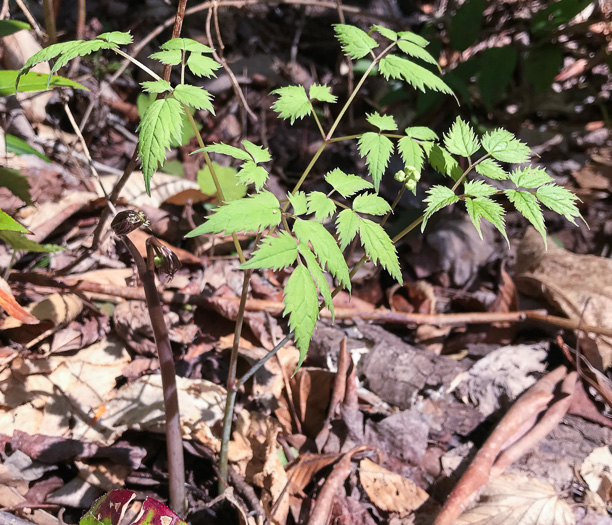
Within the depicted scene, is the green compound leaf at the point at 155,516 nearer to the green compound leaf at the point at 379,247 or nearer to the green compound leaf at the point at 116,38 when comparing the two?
the green compound leaf at the point at 379,247

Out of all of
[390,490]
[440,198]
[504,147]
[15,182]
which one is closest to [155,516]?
[390,490]

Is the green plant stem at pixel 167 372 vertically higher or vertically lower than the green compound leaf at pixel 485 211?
lower

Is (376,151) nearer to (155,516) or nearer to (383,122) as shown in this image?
(383,122)

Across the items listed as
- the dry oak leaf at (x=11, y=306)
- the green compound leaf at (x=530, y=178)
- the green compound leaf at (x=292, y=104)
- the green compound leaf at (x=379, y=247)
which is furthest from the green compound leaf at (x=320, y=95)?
the dry oak leaf at (x=11, y=306)

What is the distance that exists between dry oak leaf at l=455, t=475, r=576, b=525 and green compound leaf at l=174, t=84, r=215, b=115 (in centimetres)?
135

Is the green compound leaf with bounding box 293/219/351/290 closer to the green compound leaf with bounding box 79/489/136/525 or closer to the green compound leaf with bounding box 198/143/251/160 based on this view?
the green compound leaf with bounding box 198/143/251/160

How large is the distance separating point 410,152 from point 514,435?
1137mm

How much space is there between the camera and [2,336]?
5.62 feet

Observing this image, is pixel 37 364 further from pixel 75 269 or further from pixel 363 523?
pixel 363 523

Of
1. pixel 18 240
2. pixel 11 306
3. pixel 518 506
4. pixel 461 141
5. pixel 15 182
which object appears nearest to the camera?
pixel 461 141

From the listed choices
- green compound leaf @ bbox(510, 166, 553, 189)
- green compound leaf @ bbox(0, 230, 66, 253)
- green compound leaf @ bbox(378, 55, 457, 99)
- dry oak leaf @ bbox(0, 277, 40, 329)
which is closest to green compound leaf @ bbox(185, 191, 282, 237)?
green compound leaf @ bbox(378, 55, 457, 99)

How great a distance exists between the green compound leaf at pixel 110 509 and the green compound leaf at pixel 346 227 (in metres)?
0.71

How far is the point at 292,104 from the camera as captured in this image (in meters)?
1.16

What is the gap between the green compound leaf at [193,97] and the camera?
987mm
